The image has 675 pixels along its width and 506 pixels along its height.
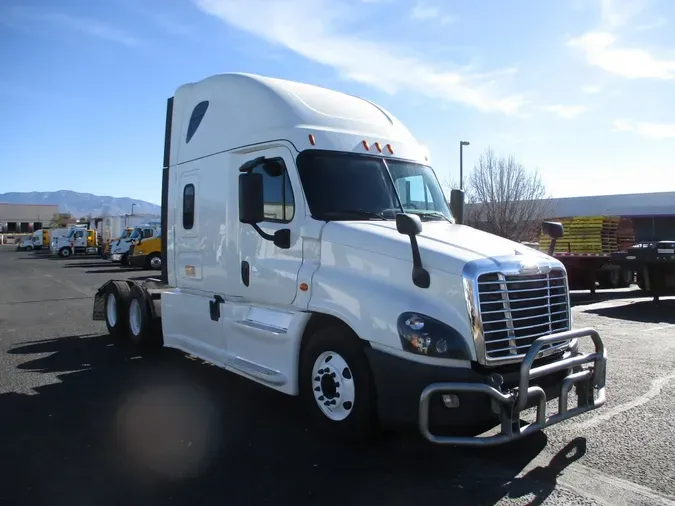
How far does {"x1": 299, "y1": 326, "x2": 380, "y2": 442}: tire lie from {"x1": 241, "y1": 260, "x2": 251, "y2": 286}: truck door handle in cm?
127

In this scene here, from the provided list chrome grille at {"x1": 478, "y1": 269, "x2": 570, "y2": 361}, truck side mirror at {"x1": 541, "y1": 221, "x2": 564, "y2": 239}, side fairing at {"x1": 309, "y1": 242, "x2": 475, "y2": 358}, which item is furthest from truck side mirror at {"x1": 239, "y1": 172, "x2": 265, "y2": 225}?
truck side mirror at {"x1": 541, "y1": 221, "x2": 564, "y2": 239}

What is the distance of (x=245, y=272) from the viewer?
241 inches

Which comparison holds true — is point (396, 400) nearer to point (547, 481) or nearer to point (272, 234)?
point (547, 481)

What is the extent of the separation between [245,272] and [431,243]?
7.48 ft

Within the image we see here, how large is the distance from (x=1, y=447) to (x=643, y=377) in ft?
23.4

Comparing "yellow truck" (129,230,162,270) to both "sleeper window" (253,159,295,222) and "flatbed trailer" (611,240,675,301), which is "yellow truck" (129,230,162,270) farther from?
"sleeper window" (253,159,295,222)

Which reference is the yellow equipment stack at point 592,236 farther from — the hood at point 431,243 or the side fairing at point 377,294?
the side fairing at point 377,294

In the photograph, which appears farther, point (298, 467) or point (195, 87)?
point (195, 87)

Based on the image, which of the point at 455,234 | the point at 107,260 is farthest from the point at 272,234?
the point at 107,260

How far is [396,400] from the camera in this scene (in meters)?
4.35

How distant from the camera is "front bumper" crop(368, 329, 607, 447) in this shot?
13.3 feet

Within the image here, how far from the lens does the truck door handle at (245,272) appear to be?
6.11 meters

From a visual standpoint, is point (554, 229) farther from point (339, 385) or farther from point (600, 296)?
point (600, 296)

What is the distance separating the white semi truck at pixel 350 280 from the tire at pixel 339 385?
0.02m
